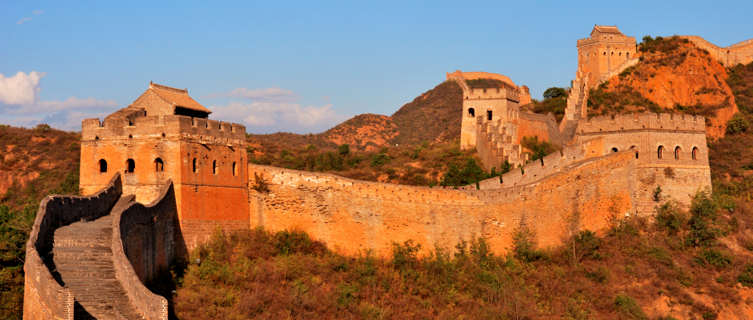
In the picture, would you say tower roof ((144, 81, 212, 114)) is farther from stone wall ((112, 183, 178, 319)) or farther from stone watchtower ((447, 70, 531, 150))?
stone watchtower ((447, 70, 531, 150))

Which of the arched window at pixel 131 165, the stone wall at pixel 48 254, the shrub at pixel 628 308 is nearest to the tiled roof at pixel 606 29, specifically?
the shrub at pixel 628 308

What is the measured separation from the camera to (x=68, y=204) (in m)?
17.2

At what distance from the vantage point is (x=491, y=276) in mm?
24469

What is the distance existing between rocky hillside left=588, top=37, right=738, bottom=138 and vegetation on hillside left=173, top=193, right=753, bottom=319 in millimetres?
19194

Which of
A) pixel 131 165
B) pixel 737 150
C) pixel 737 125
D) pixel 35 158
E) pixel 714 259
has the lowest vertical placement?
pixel 714 259

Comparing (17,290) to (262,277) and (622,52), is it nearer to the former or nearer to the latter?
(262,277)

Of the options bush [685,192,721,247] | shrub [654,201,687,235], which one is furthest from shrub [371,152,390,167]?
bush [685,192,721,247]

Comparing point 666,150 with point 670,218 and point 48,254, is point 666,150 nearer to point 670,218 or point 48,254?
point 670,218

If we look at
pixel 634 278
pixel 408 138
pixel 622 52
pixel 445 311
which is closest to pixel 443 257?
pixel 445 311

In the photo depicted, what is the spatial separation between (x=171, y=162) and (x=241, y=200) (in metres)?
3.11

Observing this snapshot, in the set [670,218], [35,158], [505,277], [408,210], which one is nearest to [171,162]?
[408,210]

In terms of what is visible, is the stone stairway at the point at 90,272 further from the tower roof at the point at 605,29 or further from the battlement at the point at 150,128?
the tower roof at the point at 605,29

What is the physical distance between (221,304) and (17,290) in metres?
4.93

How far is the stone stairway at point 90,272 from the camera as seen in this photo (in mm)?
13797
